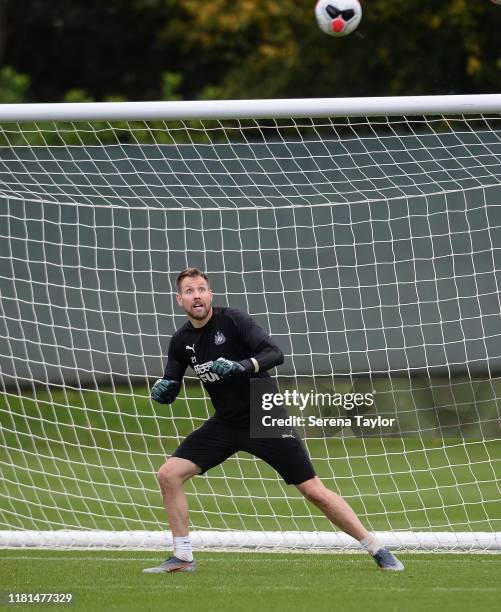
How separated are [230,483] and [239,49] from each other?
1859cm

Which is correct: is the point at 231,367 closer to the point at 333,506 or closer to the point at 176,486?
the point at 176,486

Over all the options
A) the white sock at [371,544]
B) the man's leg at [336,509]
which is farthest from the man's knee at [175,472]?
the white sock at [371,544]

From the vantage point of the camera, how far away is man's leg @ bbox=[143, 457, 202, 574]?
7.21m

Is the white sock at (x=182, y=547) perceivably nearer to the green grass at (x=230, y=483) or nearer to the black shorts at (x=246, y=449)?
the black shorts at (x=246, y=449)

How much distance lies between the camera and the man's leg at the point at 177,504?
7.21 meters

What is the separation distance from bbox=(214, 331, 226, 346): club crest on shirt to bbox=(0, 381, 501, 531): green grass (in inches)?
75.0

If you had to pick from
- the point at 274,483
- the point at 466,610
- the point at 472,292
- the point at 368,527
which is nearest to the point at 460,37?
the point at 472,292

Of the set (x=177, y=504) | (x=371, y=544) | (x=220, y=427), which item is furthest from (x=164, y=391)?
(x=371, y=544)

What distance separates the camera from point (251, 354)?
23.7 feet

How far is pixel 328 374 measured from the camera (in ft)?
35.2

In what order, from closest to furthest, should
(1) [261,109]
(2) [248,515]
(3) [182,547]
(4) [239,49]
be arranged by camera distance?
(3) [182,547]
(1) [261,109]
(2) [248,515]
(4) [239,49]

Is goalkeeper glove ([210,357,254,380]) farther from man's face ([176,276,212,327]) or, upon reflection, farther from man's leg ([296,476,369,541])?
man's leg ([296,476,369,541])

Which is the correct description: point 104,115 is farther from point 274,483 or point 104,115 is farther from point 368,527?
point 274,483

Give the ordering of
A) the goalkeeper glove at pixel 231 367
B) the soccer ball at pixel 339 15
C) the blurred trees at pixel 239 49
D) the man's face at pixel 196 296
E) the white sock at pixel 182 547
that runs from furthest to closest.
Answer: the blurred trees at pixel 239 49
the soccer ball at pixel 339 15
the white sock at pixel 182 547
the man's face at pixel 196 296
the goalkeeper glove at pixel 231 367
